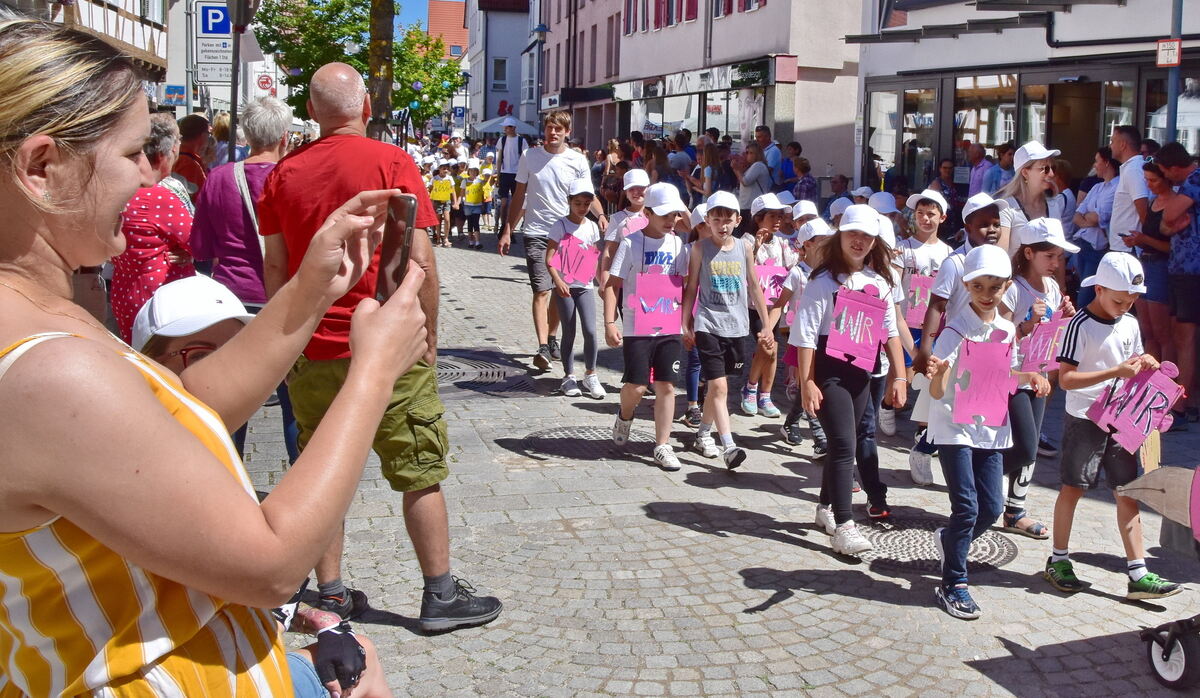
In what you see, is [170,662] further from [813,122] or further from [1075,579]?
[813,122]

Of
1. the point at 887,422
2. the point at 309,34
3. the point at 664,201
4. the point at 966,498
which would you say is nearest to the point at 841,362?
the point at 966,498

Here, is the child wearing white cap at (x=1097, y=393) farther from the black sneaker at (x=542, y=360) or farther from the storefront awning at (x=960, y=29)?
the storefront awning at (x=960, y=29)

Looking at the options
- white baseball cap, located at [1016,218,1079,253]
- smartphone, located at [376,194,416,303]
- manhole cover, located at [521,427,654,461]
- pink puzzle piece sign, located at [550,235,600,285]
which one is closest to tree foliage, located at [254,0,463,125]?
pink puzzle piece sign, located at [550,235,600,285]

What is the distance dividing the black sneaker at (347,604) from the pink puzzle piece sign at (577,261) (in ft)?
16.1

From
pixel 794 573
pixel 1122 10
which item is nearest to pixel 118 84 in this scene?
pixel 794 573

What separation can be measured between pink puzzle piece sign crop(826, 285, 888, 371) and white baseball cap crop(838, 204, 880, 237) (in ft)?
1.05

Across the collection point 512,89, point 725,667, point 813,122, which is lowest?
point 725,667

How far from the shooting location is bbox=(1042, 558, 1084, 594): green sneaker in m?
5.43

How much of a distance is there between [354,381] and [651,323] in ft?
19.6

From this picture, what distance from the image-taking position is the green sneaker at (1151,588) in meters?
5.28

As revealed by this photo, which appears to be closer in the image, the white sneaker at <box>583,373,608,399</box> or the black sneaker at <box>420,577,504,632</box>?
the black sneaker at <box>420,577,504,632</box>

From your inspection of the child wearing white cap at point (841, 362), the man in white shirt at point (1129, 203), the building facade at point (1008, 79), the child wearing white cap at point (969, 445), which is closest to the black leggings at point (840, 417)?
the child wearing white cap at point (841, 362)

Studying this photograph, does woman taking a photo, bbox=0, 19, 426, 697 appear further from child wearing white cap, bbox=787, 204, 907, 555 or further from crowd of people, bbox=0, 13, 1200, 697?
child wearing white cap, bbox=787, 204, 907, 555

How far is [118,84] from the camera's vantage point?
1.59 m
